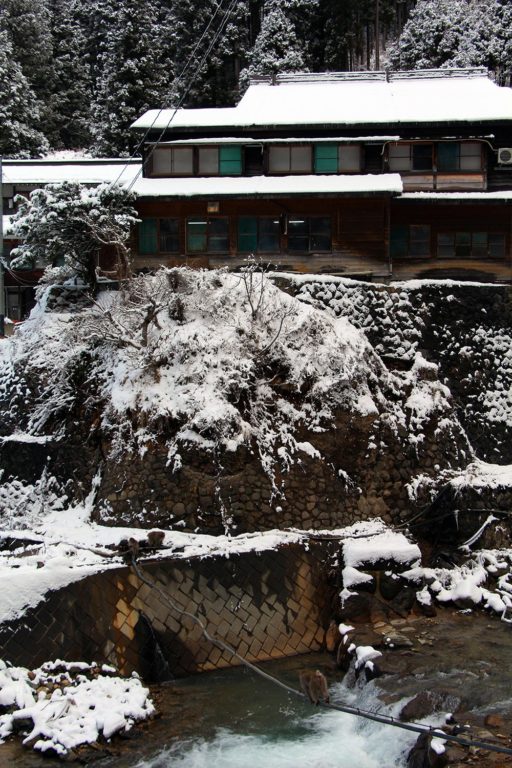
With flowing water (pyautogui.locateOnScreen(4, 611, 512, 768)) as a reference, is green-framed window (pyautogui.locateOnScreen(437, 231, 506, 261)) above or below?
above

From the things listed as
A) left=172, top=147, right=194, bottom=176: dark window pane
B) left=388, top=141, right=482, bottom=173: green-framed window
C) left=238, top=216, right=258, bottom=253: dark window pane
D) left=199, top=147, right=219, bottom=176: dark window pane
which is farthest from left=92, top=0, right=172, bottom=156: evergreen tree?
left=388, top=141, right=482, bottom=173: green-framed window

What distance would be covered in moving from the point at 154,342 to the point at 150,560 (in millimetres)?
6057

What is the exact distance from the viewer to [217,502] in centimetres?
1717

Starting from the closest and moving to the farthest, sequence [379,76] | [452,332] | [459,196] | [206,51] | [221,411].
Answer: [221,411] → [452,332] → [459,196] → [379,76] → [206,51]

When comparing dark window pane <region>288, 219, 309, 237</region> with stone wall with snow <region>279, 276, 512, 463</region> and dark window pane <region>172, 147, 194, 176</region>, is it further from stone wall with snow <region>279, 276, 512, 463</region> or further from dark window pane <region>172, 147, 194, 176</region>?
dark window pane <region>172, 147, 194, 176</region>

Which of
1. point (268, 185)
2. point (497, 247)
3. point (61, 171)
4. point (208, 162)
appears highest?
point (61, 171)

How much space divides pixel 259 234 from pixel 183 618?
1496cm

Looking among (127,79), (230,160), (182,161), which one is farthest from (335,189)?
(127,79)

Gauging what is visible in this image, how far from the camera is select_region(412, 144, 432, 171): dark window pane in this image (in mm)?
26453

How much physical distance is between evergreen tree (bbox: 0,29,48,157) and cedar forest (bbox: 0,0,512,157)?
59 mm

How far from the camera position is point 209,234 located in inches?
1011

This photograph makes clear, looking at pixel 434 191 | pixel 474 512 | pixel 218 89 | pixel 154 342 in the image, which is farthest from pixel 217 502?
pixel 218 89

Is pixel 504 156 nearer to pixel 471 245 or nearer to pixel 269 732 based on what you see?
pixel 471 245

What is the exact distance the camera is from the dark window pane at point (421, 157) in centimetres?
2645
